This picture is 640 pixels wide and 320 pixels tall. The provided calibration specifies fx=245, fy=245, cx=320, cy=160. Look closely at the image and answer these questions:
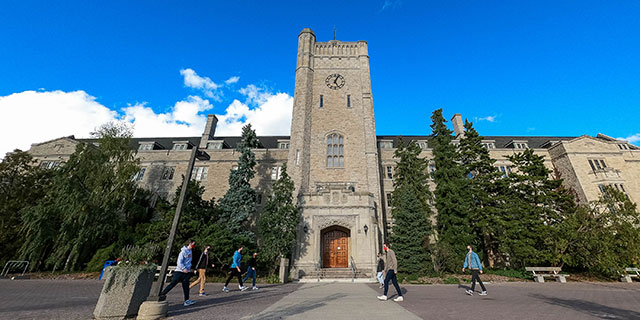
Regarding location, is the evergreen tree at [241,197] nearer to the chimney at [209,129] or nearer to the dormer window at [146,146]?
the chimney at [209,129]

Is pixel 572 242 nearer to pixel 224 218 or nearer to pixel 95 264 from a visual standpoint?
pixel 224 218

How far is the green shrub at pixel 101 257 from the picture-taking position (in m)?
15.3

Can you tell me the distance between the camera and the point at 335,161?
2314 centimetres

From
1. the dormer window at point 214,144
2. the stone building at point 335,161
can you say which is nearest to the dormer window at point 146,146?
the stone building at point 335,161

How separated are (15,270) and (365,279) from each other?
22.9 metres

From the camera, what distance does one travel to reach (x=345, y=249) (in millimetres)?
18656

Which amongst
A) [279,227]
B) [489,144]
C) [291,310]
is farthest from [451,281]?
[489,144]

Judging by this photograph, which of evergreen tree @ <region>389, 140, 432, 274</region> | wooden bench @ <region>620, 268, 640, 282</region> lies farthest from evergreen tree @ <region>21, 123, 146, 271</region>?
wooden bench @ <region>620, 268, 640, 282</region>

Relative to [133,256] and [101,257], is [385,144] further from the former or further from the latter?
[101,257]

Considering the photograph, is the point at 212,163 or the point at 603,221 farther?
the point at 212,163

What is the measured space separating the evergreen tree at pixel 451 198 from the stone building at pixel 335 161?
4.81 meters

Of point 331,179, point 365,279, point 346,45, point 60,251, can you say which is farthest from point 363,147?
point 60,251

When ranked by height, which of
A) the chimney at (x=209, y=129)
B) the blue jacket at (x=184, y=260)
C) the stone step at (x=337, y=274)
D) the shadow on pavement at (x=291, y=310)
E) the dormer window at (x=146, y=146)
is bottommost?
the shadow on pavement at (x=291, y=310)

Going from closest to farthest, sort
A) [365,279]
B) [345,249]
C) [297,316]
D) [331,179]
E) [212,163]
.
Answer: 1. [297,316]
2. [365,279]
3. [345,249]
4. [331,179]
5. [212,163]
